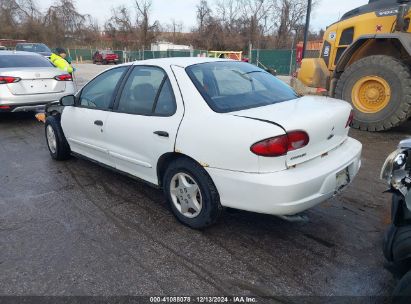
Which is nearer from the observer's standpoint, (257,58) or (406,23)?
(406,23)

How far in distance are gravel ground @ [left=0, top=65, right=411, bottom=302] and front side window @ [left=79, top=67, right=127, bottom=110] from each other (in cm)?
100

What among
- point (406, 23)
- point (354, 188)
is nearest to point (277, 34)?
point (406, 23)

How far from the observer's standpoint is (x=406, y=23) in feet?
20.5

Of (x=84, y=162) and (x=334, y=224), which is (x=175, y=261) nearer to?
(x=334, y=224)

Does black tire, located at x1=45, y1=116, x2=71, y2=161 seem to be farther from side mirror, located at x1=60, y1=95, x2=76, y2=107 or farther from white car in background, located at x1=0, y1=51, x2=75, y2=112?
white car in background, located at x1=0, y1=51, x2=75, y2=112

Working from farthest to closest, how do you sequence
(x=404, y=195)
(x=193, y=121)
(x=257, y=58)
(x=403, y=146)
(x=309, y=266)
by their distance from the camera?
(x=257, y=58), (x=193, y=121), (x=309, y=266), (x=403, y=146), (x=404, y=195)

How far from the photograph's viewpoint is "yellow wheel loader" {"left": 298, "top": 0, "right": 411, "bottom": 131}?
6.11 meters

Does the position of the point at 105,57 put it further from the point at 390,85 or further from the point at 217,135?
the point at 217,135

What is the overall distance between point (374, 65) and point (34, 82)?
6.72 metres

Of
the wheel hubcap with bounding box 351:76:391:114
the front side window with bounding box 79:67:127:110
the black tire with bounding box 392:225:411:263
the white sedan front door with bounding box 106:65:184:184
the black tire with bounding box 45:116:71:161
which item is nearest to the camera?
the black tire with bounding box 392:225:411:263

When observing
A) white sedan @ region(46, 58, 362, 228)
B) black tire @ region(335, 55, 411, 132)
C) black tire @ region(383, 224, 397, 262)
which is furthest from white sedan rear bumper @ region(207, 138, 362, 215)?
black tire @ region(335, 55, 411, 132)

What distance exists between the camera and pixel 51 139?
5293mm

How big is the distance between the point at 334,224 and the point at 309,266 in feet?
2.50

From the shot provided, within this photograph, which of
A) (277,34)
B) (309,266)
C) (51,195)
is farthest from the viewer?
(277,34)
